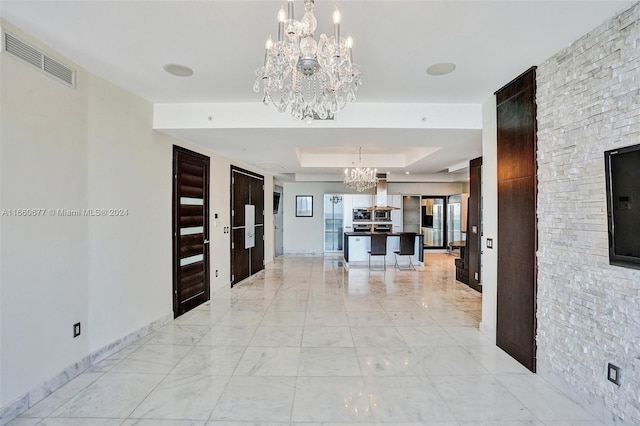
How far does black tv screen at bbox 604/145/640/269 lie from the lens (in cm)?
185

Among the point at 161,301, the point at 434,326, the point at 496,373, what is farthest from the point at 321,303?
the point at 496,373

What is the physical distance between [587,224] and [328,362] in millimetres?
2405

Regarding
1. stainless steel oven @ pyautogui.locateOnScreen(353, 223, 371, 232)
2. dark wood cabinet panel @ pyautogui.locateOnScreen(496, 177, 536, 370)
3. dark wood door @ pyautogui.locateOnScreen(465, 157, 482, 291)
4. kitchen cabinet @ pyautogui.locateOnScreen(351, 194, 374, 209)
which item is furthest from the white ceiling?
stainless steel oven @ pyautogui.locateOnScreen(353, 223, 371, 232)

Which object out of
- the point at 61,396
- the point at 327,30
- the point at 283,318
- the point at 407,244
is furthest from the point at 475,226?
the point at 61,396

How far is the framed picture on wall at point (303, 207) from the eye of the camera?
34.6 feet

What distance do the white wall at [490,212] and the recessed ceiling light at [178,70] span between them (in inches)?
125

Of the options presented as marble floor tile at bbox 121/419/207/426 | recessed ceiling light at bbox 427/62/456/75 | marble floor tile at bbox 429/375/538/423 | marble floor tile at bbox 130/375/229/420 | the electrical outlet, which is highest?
recessed ceiling light at bbox 427/62/456/75

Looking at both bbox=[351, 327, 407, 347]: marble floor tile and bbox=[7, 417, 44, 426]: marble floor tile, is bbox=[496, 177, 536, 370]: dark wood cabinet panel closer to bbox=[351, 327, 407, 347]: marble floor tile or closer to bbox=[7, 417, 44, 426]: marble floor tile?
bbox=[351, 327, 407, 347]: marble floor tile

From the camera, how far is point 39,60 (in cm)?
237

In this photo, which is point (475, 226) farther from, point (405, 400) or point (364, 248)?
point (405, 400)

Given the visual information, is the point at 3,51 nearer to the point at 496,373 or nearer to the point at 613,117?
the point at 613,117

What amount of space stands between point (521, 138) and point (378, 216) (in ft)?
23.5

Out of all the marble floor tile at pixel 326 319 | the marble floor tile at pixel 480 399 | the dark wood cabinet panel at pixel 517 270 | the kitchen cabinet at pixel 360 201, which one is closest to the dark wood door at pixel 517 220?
the dark wood cabinet panel at pixel 517 270

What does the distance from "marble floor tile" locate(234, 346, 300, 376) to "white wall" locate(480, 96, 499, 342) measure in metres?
2.21
